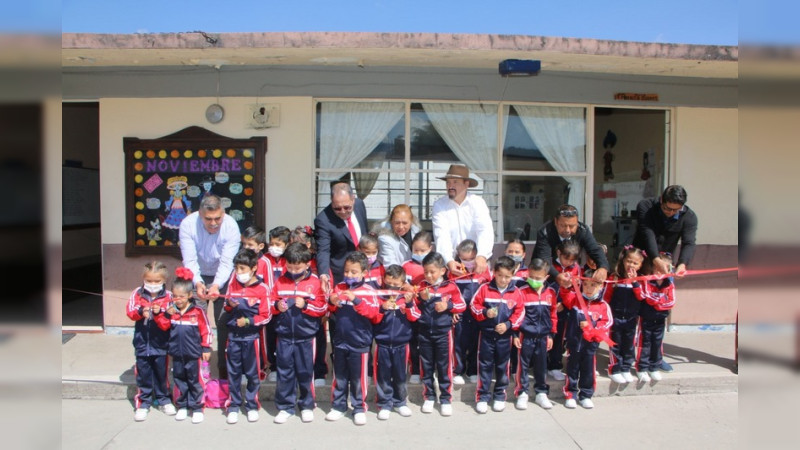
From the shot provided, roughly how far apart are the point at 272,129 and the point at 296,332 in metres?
2.68

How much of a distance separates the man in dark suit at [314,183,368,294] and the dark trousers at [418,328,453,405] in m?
0.89

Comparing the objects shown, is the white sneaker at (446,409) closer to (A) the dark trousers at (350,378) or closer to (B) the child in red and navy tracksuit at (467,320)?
(B) the child in red and navy tracksuit at (467,320)

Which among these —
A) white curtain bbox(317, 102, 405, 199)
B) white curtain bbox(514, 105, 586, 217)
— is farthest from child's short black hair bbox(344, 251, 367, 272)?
white curtain bbox(514, 105, 586, 217)

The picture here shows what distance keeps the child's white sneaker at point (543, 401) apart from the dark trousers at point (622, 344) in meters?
0.73

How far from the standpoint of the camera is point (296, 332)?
393 cm

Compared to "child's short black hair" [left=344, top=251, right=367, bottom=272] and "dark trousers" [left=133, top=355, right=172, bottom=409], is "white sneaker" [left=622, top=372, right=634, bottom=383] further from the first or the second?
"dark trousers" [left=133, top=355, right=172, bottom=409]

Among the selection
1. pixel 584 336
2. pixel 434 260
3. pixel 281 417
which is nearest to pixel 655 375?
pixel 584 336

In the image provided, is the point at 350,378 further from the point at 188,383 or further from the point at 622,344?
the point at 622,344

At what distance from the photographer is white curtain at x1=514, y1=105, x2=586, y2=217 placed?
20.1ft

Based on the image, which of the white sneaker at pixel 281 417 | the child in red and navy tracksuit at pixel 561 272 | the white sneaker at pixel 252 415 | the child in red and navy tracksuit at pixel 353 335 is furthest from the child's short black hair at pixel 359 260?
the child in red and navy tracksuit at pixel 561 272

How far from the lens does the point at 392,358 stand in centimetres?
400

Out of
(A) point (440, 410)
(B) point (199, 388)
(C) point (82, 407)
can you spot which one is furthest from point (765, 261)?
(C) point (82, 407)

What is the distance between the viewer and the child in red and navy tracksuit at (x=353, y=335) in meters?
3.88

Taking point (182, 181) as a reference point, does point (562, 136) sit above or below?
above
